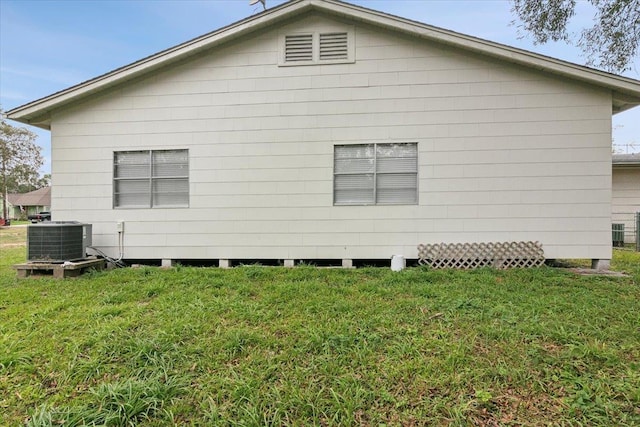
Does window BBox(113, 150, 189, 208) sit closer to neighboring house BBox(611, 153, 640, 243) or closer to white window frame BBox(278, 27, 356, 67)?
white window frame BBox(278, 27, 356, 67)

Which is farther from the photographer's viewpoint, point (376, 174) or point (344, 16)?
point (376, 174)


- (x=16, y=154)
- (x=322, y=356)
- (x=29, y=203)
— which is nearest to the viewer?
(x=322, y=356)

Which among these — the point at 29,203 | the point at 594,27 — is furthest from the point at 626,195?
the point at 29,203

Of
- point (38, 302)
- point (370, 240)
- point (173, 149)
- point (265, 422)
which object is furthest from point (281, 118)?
point (265, 422)

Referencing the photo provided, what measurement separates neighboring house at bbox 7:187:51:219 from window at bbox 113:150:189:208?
174ft

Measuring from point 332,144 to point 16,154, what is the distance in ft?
131


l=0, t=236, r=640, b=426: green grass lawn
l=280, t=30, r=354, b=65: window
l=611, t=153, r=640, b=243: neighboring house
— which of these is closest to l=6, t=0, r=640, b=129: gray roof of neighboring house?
l=280, t=30, r=354, b=65: window

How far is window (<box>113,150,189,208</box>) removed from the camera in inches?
241

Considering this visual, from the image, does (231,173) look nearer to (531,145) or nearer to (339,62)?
(339,62)

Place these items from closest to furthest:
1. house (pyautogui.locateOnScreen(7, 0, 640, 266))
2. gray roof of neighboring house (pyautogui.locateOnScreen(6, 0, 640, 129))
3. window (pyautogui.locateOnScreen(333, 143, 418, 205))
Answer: gray roof of neighboring house (pyautogui.locateOnScreen(6, 0, 640, 129)) → house (pyautogui.locateOnScreen(7, 0, 640, 266)) → window (pyautogui.locateOnScreen(333, 143, 418, 205))

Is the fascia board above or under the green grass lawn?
above

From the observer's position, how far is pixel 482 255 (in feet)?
18.4

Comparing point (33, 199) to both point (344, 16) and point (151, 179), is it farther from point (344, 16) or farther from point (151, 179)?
point (344, 16)

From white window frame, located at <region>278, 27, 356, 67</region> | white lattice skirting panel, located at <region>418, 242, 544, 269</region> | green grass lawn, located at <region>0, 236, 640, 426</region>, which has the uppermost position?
white window frame, located at <region>278, 27, 356, 67</region>
